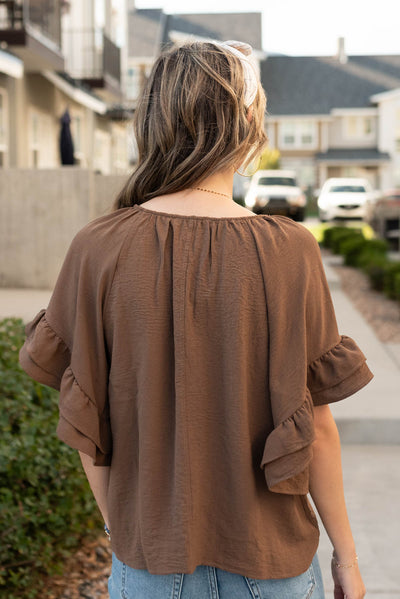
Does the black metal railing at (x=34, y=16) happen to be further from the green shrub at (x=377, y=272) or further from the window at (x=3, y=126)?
the green shrub at (x=377, y=272)

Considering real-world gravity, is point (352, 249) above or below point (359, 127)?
below

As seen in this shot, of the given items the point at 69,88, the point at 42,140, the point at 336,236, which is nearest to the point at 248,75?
the point at 336,236

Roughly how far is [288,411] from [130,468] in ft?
1.10

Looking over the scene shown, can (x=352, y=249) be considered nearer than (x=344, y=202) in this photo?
Yes

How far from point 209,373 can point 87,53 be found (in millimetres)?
20757

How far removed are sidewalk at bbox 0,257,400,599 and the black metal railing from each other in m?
9.72

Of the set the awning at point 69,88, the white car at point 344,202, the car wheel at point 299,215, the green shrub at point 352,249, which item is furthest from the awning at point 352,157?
the green shrub at point 352,249

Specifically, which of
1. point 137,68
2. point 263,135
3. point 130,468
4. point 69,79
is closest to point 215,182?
point 263,135

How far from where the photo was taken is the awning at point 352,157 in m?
46.0

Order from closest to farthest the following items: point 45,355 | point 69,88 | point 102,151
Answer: point 45,355 → point 69,88 → point 102,151

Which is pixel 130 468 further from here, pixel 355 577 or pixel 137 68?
pixel 137 68

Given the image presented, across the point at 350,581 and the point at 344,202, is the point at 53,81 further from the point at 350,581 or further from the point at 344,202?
the point at 350,581

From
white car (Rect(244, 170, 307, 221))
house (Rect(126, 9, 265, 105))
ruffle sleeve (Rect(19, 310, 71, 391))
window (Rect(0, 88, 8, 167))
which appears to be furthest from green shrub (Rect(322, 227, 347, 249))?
house (Rect(126, 9, 265, 105))

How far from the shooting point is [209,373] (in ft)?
4.66
